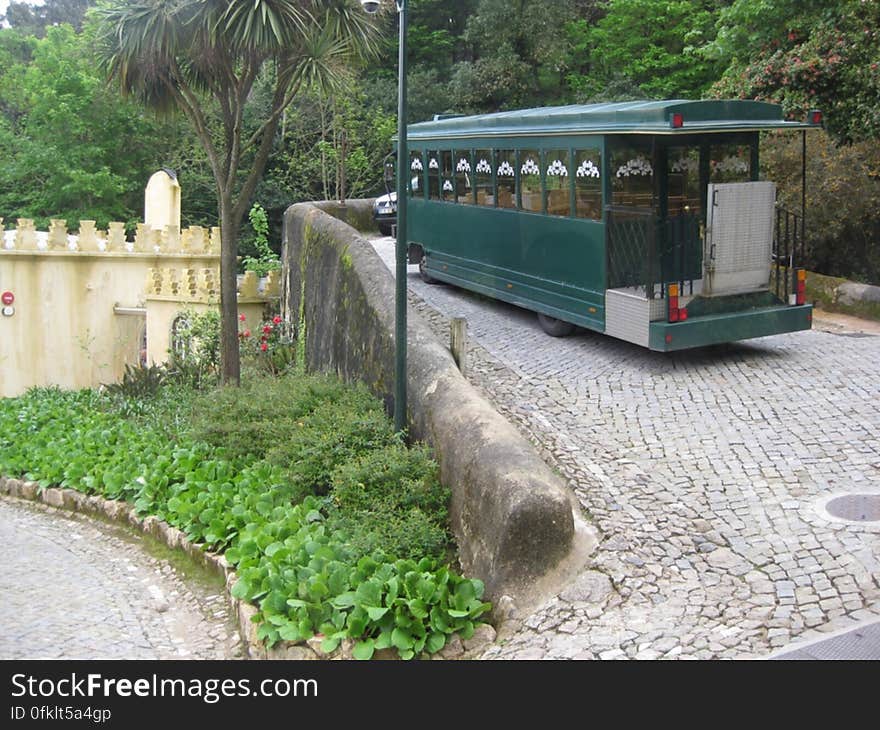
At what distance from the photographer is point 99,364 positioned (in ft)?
94.8

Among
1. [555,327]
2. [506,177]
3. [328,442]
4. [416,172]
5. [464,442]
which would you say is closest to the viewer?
[464,442]

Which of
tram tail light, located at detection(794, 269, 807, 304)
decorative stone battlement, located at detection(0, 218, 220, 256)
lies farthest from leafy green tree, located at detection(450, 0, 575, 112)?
tram tail light, located at detection(794, 269, 807, 304)

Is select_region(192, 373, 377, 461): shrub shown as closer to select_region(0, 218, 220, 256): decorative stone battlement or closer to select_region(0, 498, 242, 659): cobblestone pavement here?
select_region(0, 498, 242, 659): cobblestone pavement

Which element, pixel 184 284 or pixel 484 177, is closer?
pixel 484 177

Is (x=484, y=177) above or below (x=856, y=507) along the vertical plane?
above

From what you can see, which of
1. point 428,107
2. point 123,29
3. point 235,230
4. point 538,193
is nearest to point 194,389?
point 235,230

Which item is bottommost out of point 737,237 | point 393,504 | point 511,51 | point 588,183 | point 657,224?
point 393,504

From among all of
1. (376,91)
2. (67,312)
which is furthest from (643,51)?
(67,312)

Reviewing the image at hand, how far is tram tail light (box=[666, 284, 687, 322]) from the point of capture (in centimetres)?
1255

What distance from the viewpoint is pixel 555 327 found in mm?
14977

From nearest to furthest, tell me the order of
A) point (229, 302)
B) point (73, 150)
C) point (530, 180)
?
1. point (530, 180)
2. point (229, 302)
3. point (73, 150)

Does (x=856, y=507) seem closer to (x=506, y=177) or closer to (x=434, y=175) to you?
(x=506, y=177)

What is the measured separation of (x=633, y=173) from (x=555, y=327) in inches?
103

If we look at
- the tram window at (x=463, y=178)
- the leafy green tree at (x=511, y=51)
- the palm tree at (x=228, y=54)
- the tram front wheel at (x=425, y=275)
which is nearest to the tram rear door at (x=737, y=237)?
the tram window at (x=463, y=178)
